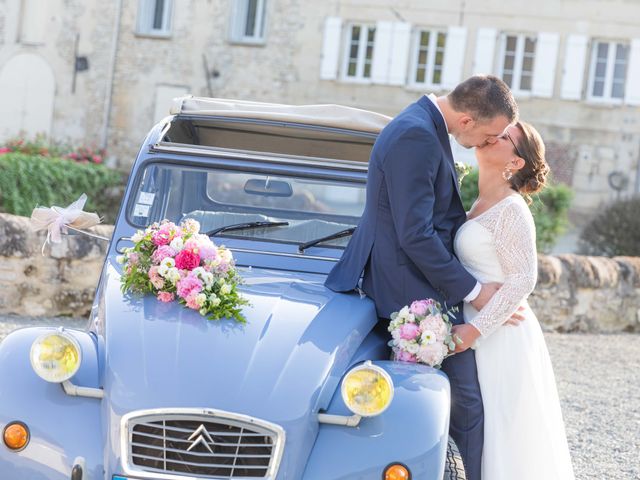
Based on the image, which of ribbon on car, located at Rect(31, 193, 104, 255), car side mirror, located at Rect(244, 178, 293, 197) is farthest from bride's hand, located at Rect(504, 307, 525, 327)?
ribbon on car, located at Rect(31, 193, 104, 255)

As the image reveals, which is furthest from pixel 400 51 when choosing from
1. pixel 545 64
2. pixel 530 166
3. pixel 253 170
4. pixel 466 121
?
pixel 466 121

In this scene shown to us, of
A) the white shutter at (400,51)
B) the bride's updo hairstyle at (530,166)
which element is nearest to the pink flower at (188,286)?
the bride's updo hairstyle at (530,166)

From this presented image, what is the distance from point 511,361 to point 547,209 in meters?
16.4

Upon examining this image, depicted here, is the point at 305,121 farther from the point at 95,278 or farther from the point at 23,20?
the point at 23,20

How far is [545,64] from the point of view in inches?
1000

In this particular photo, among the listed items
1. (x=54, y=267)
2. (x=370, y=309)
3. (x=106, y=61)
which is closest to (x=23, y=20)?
(x=106, y=61)

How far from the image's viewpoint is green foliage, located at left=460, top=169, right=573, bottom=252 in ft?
64.4

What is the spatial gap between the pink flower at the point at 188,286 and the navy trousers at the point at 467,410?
1082 mm

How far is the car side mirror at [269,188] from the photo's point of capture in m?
5.41

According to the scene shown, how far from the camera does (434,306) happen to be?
4.34 m

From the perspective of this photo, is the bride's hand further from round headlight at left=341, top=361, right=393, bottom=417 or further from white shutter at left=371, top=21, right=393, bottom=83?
white shutter at left=371, top=21, right=393, bottom=83

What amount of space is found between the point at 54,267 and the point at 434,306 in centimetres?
593

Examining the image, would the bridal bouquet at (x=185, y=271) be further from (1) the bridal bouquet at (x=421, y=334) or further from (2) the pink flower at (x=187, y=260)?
(1) the bridal bouquet at (x=421, y=334)

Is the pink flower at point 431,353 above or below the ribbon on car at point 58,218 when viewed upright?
below
